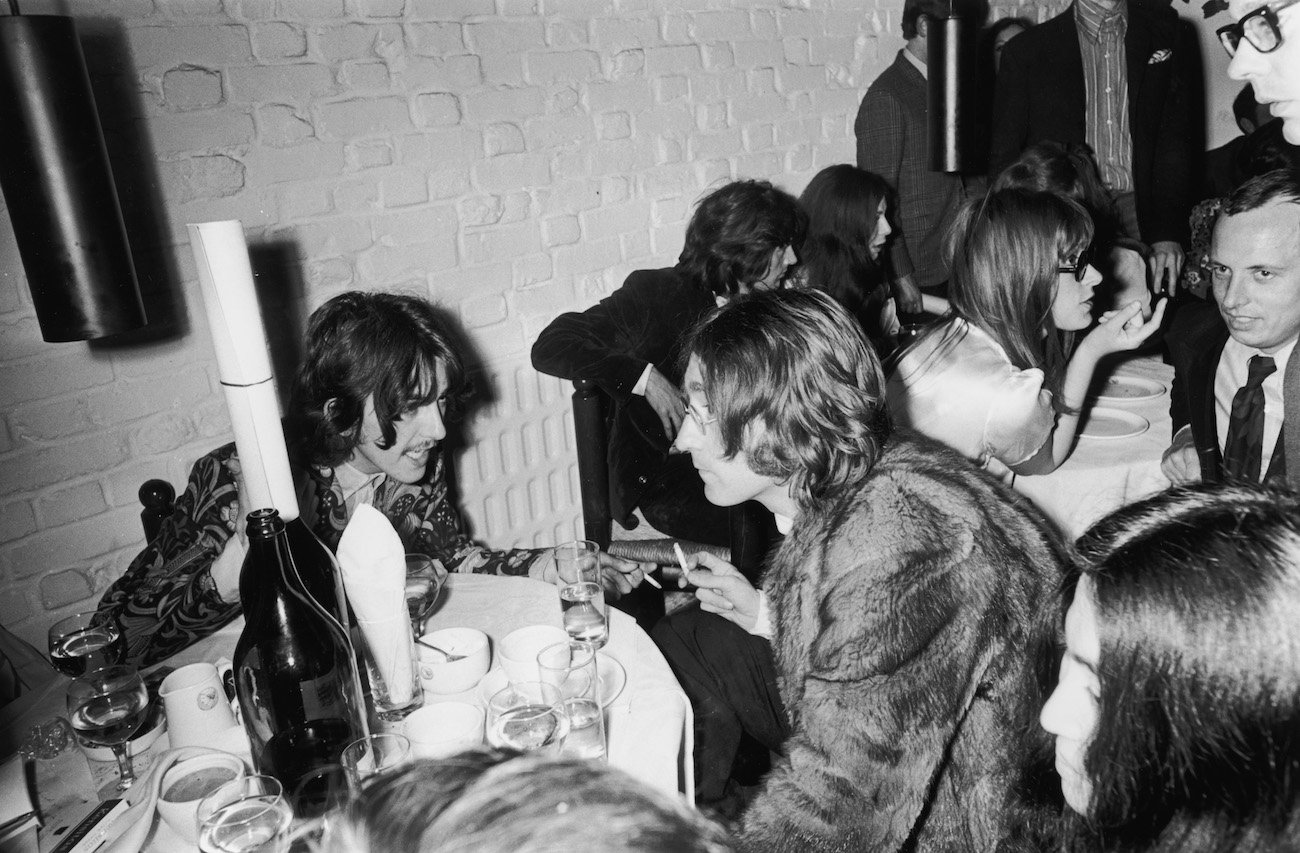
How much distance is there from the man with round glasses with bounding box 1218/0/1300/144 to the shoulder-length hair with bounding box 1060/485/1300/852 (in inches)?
37.4

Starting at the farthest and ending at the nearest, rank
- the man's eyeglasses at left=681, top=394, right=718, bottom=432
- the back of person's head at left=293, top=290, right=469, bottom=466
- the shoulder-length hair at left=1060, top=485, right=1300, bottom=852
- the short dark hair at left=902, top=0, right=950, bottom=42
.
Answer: the short dark hair at left=902, top=0, right=950, bottom=42 → the back of person's head at left=293, top=290, right=469, bottom=466 → the man's eyeglasses at left=681, top=394, right=718, bottom=432 → the shoulder-length hair at left=1060, top=485, right=1300, bottom=852

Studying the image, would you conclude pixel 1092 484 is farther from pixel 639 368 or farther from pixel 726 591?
pixel 639 368

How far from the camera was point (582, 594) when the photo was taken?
1401mm

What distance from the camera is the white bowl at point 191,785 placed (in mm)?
953

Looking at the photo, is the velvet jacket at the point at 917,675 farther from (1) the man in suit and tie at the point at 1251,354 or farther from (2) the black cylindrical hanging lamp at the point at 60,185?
(2) the black cylindrical hanging lamp at the point at 60,185

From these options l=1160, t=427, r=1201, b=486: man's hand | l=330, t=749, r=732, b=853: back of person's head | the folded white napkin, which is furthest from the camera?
l=1160, t=427, r=1201, b=486: man's hand

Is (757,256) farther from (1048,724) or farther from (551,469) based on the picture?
(1048,724)

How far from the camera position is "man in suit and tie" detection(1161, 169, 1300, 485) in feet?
5.84

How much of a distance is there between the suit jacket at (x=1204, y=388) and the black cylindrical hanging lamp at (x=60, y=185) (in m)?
2.08

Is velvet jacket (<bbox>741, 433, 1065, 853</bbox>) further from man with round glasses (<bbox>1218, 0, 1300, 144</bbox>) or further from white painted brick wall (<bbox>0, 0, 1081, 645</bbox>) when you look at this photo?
white painted brick wall (<bbox>0, 0, 1081, 645</bbox>)

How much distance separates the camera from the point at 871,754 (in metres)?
1.13

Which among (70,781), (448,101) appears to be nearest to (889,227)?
(448,101)

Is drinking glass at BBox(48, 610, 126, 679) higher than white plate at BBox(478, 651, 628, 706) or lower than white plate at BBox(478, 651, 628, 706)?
higher

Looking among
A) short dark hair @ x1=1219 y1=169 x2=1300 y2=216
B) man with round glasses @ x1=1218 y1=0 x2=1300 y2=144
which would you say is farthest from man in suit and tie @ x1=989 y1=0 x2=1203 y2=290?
man with round glasses @ x1=1218 y1=0 x2=1300 y2=144
